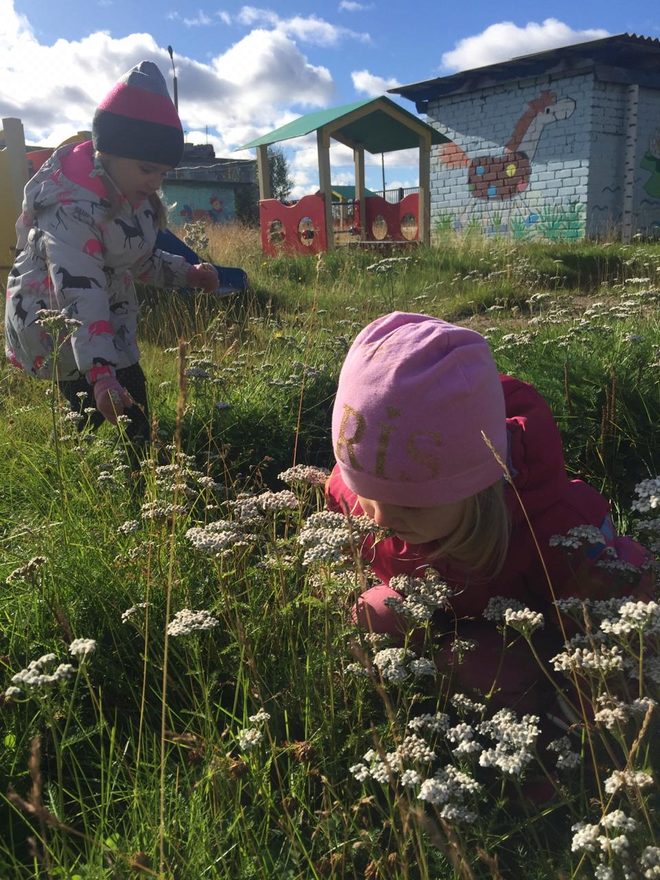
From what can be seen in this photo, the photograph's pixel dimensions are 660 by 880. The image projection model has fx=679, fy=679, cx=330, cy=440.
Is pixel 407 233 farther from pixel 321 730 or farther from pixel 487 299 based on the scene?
pixel 321 730

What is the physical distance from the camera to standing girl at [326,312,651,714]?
5.62 ft

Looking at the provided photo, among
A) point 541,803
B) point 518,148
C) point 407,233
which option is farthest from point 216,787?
point 518,148

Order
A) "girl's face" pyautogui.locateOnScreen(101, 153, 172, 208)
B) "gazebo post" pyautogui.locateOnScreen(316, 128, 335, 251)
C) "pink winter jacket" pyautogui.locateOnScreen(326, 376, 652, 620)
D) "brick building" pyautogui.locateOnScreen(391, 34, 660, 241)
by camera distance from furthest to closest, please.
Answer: "brick building" pyautogui.locateOnScreen(391, 34, 660, 241), "gazebo post" pyautogui.locateOnScreen(316, 128, 335, 251), "girl's face" pyautogui.locateOnScreen(101, 153, 172, 208), "pink winter jacket" pyautogui.locateOnScreen(326, 376, 652, 620)

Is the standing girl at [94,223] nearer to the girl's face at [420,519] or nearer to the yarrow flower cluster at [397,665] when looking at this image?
the girl's face at [420,519]

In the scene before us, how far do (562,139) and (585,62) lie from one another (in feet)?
5.66

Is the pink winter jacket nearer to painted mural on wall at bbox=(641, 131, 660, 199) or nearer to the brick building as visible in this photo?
the brick building

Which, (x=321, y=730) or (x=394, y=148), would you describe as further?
(x=394, y=148)

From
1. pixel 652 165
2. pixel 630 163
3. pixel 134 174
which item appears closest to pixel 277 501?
pixel 134 174

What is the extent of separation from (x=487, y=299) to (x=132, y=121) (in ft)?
19.8

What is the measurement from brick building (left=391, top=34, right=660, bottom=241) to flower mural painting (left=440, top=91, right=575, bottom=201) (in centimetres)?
3

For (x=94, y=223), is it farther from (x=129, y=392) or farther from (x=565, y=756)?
(x=565, y=756)

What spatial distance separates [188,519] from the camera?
7.76ft

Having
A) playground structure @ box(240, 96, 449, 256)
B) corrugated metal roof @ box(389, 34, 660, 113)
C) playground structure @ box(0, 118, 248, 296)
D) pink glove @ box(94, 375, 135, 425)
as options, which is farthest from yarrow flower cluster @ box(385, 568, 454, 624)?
corrugated metal roof @ box(389, 34, 660, 113)

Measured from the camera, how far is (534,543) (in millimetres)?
2092
